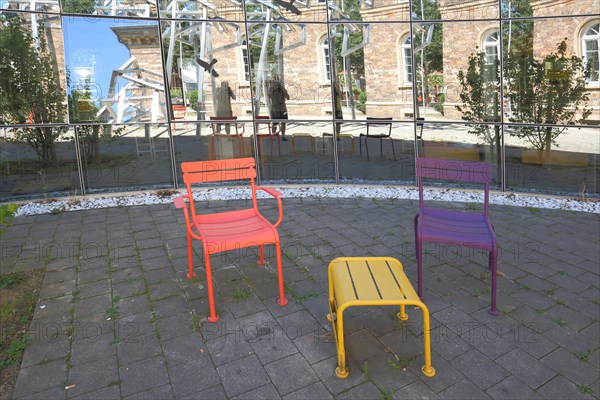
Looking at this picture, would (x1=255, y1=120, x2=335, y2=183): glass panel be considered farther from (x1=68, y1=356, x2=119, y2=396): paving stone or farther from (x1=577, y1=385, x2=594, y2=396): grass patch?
(x1=577, y1=385, x2=594, y2=396): grass patch

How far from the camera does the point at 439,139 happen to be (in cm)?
669

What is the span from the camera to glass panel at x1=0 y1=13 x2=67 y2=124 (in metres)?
6.15

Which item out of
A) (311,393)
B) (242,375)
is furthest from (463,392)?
(242,375)

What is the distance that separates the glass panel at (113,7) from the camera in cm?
620

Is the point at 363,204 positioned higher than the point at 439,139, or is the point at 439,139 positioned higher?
the point at 439,139

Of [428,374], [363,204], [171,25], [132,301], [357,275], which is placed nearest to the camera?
[428,374]

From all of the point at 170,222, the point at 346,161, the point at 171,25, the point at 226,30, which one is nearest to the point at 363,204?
the point at 346,161

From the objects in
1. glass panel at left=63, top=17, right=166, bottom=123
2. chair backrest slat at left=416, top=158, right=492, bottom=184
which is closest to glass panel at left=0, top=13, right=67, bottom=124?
glass panel at left=63, top=17, right=166, bottom=123

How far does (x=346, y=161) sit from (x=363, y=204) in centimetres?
116

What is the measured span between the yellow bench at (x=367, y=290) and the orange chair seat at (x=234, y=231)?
0.59 meters

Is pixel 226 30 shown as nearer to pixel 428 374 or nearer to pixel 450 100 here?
pixel 450 100

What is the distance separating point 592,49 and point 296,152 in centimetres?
398

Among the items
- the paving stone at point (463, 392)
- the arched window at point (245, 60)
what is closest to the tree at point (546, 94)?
the arched window at point (245, 60)

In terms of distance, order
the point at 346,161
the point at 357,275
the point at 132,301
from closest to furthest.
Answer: the point at 357,275 → the point at 132,301 → the point at 346,161
